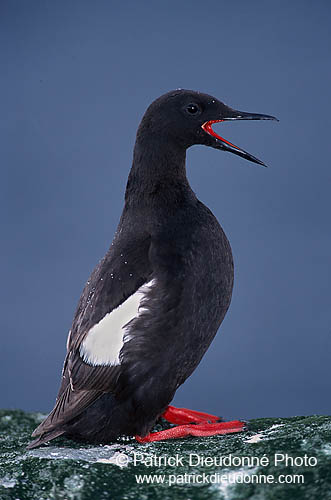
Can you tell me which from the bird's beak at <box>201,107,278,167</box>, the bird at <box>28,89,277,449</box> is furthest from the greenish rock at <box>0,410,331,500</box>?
the bird's beak at <box>201,107,278,167</box>

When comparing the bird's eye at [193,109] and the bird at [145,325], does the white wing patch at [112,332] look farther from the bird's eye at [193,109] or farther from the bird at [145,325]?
the bird's eye at [193,109]

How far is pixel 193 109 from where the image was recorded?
11.1ft

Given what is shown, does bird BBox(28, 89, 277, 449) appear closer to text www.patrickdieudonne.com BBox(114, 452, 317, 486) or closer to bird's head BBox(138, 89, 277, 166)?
bird's head BBox(138, 89, 277, 166)

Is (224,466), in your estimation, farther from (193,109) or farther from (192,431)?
(193,109)

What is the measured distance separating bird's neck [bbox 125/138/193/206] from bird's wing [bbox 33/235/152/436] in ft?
1.02

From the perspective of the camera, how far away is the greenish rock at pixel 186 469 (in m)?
2.41

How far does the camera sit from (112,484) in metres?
2.61

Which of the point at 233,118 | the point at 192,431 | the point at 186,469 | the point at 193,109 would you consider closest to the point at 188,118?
the point at 193,109

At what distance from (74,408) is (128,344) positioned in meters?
0.38

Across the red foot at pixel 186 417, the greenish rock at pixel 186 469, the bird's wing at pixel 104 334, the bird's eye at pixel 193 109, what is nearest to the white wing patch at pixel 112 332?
the bird's wing at pixel 104 334

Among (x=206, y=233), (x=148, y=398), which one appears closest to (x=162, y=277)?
(x=206, y=233)

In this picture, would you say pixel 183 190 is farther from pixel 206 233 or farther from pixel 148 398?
pixel 148 398

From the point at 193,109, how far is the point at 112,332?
1.20 m

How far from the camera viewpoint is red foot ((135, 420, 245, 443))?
3166mm
